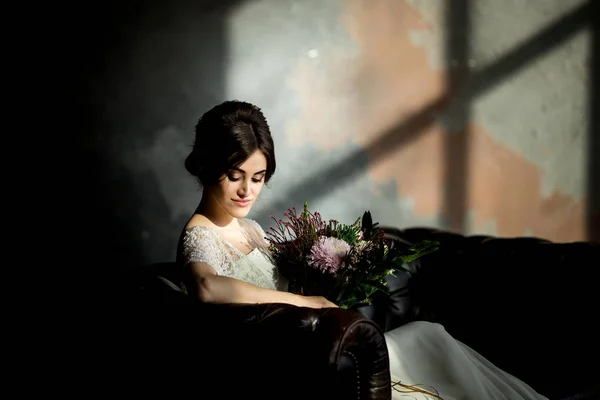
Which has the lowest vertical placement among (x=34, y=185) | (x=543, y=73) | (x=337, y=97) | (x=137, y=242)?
(x=137, y=242)

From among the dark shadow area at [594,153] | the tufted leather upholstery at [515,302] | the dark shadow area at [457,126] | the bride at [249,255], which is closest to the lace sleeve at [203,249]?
the bride at [249,255]

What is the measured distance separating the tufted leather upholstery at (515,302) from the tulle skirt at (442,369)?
0.27 metres

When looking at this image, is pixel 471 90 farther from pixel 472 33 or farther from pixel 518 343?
pixel 518 343

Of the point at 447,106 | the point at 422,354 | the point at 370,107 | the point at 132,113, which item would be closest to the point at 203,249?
the point at 422,354

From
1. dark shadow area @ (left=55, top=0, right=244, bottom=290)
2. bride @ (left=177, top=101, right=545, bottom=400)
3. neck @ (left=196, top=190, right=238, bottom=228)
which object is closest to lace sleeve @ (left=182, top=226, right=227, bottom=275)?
bride @ (left=177, top=101, right=545, bottom=400)

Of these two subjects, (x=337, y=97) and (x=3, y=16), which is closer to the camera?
(x=3, y=16)

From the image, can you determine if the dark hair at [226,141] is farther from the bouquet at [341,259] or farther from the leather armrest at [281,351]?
the leather armrest at [281,351]

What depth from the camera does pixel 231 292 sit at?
1.78 metres

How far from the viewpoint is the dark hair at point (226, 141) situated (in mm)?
1969

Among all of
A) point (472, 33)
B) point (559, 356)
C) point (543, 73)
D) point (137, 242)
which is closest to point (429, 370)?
point (559, 356)

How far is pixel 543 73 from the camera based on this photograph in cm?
436

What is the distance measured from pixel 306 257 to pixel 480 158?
2.60 m

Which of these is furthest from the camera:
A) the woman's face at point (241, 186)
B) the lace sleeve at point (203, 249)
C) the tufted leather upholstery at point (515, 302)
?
the tufted leather upholstery at point (515, 302)

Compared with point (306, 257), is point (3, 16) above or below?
above
